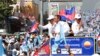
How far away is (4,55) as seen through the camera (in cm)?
1230

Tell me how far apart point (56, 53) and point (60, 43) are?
0.95 ft

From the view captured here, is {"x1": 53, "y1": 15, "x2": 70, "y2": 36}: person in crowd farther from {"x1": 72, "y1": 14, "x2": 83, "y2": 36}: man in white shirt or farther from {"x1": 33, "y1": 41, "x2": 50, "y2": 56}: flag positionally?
{"x1": 33, "y1": 41, "x2": 50, "y2": 56}: flag

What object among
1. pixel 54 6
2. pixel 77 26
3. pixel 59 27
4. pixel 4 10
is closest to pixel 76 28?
pixel 77 26

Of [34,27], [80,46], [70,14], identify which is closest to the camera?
[80,46]

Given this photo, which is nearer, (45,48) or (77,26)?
(45,48)

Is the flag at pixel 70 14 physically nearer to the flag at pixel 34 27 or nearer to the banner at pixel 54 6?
the banner at pixel 54 6

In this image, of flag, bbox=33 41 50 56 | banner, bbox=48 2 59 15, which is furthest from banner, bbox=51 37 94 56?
banner, bbox=48 2 59 15

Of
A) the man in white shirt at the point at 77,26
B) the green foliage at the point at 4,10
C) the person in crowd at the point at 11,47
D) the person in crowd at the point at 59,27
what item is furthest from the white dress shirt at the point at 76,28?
the green foliage at the point at 4,10

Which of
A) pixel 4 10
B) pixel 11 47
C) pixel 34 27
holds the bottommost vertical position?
pixel 11 47

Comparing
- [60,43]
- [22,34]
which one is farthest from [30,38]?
[60,43]

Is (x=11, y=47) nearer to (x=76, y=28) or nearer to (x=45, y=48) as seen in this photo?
(x=45, y=48)

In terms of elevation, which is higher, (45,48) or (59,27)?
(59,27)

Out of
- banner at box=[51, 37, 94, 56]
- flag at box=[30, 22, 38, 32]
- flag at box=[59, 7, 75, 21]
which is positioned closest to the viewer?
banner at box=[51, 37, 94, 56]

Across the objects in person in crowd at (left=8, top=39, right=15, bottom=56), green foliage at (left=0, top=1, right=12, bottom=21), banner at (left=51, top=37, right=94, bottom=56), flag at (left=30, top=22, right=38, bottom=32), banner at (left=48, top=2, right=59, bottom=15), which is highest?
banner at (left=48, top=2, right=59, bottom=15)
